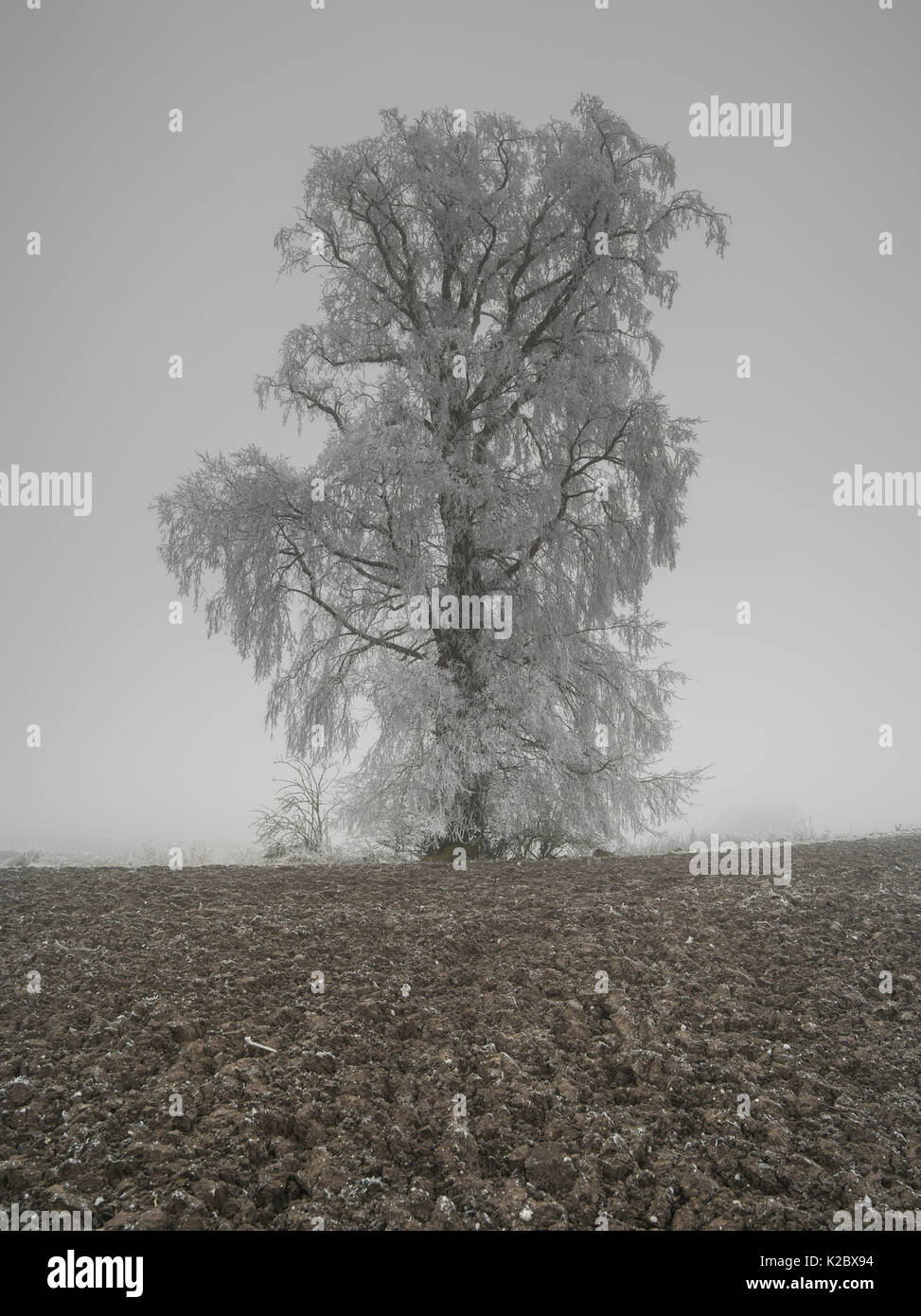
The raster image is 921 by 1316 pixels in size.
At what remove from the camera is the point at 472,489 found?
28.0 ft

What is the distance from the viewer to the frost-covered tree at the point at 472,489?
855 centimetres

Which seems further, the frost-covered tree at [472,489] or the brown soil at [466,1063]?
the frost-covered tree at [472,489]

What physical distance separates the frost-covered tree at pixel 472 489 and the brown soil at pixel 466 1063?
3914 mm

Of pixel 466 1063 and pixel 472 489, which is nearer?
pixel 466 1063

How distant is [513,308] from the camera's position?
9.82 metres

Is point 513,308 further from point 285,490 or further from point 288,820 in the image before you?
point 288,820

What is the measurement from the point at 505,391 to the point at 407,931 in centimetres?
721

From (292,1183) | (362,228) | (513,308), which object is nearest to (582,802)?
(513,308)

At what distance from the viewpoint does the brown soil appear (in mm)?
2242

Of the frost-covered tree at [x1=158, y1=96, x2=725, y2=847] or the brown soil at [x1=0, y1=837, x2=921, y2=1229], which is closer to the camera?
the brown soil at [x1=0, y1=837, x2=921, y2=1229]

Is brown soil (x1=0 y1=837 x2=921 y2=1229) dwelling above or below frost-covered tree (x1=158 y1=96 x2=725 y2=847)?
below

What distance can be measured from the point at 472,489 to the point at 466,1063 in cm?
662

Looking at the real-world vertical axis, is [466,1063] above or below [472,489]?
below

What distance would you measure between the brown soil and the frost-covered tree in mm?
3914
